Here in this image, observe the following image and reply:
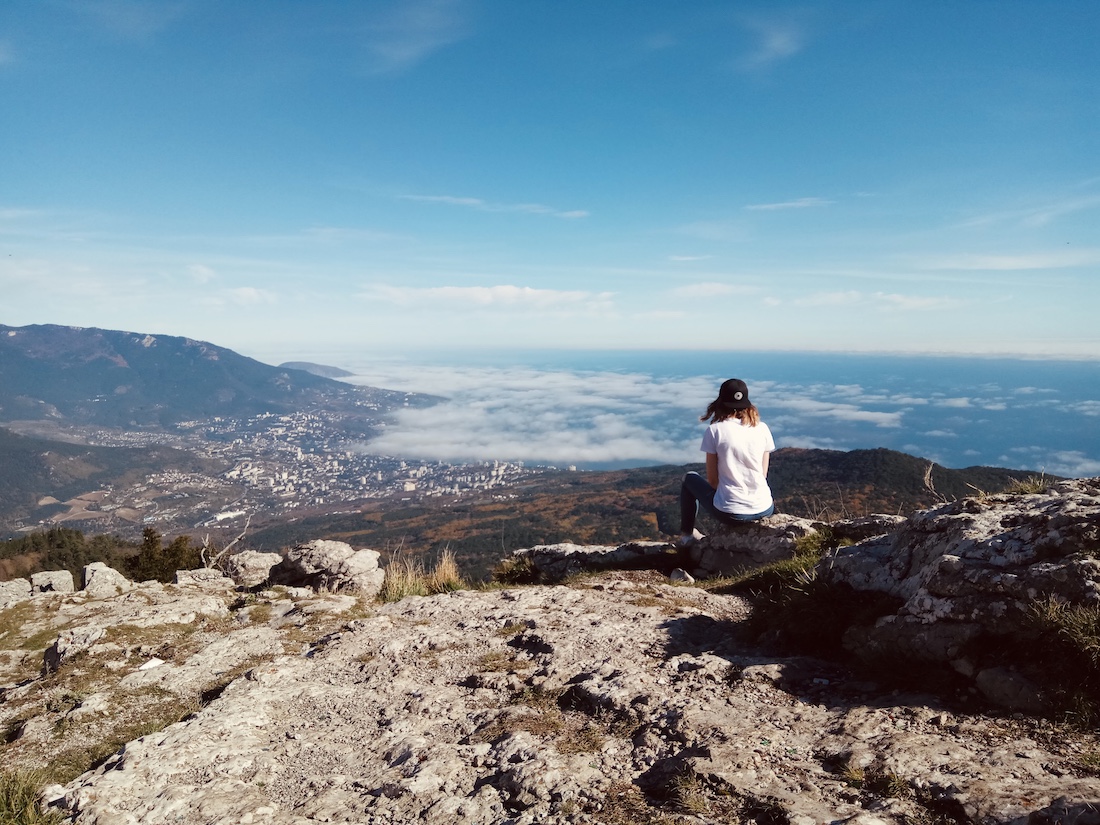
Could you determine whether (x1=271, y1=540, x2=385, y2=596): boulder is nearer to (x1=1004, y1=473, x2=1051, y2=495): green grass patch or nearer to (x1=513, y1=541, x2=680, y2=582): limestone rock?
(x1=513, y1=541, x2=680, y2=582): limestone rock

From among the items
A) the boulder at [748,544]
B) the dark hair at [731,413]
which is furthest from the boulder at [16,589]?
the dark hair at [731,413]

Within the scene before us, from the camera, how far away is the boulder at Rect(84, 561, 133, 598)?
461 inches

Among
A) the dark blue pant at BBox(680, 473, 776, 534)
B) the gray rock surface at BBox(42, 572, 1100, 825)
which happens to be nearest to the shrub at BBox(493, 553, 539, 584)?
the dark blue pant at BBox(680, 473, 776, 534)

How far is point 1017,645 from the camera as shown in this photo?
13.2 ft

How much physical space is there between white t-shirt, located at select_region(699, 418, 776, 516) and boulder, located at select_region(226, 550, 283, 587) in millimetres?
10971

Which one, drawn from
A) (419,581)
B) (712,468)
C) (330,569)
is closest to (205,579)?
(330,569)

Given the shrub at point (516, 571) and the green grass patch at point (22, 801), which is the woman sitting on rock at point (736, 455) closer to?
the shrub at point (516, 571)

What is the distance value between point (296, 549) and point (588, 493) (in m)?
95.9

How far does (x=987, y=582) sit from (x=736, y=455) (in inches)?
170

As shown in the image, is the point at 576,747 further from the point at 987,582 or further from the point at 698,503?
the point at 698,503

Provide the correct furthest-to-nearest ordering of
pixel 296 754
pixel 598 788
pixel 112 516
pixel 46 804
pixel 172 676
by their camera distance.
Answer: pixel 112 516 → pixel 172 676 → pixel 296 754 → pixel 46 804 → pixel 598 788

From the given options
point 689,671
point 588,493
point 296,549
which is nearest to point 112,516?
point 588,493

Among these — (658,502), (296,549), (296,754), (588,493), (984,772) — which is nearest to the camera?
(984,772)

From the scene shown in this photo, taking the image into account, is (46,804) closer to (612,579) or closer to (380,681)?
(380,681)
